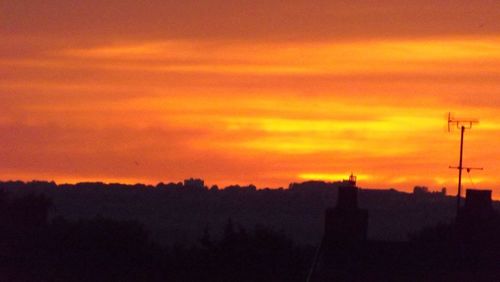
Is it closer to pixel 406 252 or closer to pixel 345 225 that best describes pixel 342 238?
pixel 345 225

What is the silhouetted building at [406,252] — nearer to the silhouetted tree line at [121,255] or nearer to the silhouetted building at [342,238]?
the silhouetted building at [342,238]

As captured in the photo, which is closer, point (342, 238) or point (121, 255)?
point (342, 238)

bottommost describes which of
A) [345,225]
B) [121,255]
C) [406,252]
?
[406,252]

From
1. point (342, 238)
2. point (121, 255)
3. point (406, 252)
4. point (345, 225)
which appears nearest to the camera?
point (342, 238)

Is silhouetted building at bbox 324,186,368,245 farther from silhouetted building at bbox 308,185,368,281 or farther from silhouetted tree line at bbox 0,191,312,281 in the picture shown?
silhouetted tree line at bbox 0,191,312,281

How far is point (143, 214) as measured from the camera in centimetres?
17675

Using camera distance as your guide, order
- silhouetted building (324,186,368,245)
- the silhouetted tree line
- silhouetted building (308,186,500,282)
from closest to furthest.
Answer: silhouetted building (308,186,500,282), silhouetted building (324,186,368,245), the silhouetted tree line

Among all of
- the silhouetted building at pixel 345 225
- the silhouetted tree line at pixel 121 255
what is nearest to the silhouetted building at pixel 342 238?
the silhouetted building at pixel 345 225

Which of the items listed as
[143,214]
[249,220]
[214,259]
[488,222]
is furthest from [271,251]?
[143,214]

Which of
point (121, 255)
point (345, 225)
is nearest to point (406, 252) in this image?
point (345, 225)

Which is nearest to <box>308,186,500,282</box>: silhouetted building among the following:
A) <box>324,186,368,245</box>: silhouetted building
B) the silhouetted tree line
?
<box>324,186,368,245</box>: silhouetted building

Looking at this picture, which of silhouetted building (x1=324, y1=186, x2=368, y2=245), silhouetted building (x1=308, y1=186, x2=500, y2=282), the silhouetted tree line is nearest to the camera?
silhouetted building (x1=308, y1=186, x2=500, y2=282)

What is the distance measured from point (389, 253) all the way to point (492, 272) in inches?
126

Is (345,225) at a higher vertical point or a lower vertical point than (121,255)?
lower
